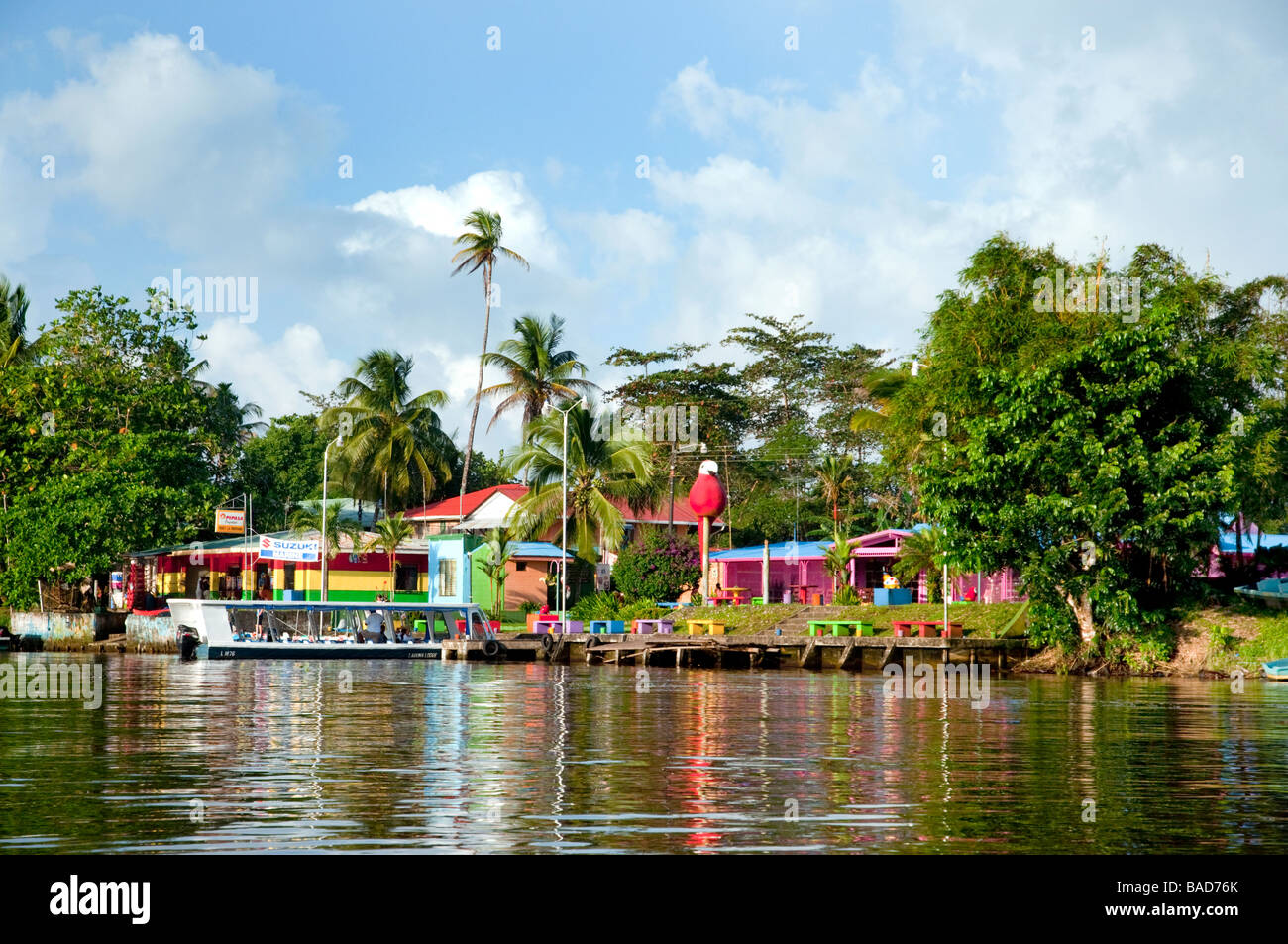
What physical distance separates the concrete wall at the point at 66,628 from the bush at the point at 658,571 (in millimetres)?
22241

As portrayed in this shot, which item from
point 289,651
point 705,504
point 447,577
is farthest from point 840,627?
point 447,577

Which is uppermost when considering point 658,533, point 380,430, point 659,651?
point 380,430

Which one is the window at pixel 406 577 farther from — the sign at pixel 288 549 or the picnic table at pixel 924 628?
the picnic table at pixel 924 628

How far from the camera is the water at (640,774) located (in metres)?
11.4

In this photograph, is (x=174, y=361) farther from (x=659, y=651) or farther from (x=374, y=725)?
(x=374, y=725)

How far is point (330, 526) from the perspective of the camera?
206ft

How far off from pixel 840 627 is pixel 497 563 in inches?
717

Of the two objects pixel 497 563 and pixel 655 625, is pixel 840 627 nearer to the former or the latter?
pixel 655 625

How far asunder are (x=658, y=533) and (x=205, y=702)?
3309 centimetres

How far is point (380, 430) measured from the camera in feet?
235

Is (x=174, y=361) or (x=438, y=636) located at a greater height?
(x=174, y=361)

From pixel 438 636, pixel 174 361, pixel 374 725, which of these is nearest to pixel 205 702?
pixel 374 725

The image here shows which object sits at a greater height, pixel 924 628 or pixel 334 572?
pixel 334 572

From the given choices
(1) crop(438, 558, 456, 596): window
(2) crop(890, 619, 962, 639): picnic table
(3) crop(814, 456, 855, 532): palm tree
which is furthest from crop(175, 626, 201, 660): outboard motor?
(3) crop(814, 456, 855, 532): palm tree
